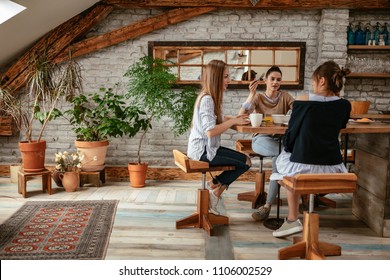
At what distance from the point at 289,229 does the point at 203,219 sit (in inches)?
23.5

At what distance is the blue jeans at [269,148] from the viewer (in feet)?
10.5

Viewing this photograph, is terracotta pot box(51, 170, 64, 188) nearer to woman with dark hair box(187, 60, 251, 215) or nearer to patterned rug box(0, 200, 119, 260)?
patterned rug box(0, 200, 119, 260)

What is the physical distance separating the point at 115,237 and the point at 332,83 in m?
1.69

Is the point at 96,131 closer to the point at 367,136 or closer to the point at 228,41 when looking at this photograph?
the point at 228,41

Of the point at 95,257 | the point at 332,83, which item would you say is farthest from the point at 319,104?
the point at 95,257

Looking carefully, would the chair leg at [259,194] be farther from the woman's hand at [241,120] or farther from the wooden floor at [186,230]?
the woman's hand at [241,120]

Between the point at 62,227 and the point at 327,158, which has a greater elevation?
the point at 327,158

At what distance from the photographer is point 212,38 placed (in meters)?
4.62

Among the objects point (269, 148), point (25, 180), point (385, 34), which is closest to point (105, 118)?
point (25, 180)

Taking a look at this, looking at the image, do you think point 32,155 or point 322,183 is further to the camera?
point 32,155

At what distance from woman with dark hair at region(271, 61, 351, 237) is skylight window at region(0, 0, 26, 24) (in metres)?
2.57

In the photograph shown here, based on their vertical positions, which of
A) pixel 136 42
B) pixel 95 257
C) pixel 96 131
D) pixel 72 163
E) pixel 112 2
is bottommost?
pixel 95 257

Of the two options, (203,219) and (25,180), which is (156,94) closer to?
(25,180)

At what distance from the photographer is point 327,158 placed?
2.43 meters
